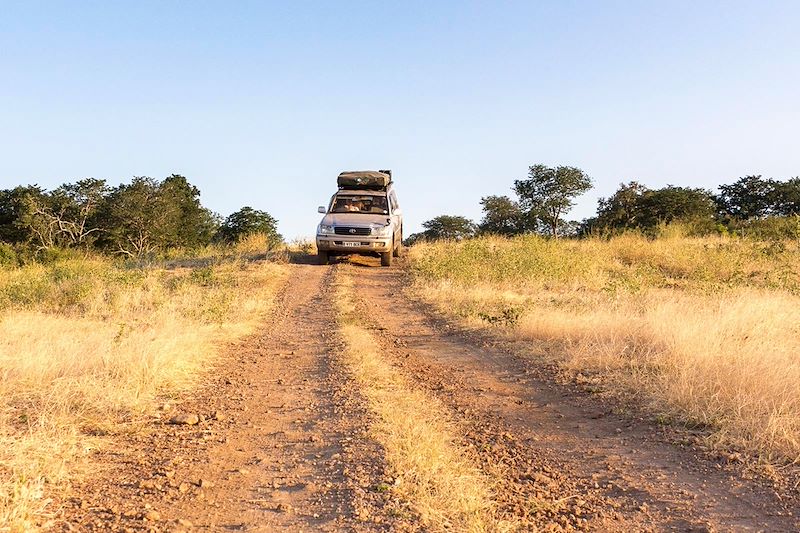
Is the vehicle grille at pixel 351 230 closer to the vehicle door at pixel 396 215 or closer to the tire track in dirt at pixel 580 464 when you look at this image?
the vehicle door at pixel 396 215

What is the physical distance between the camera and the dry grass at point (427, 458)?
306 centimetres

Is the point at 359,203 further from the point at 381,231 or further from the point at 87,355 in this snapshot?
the point at 87,355

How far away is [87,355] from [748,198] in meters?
46.3

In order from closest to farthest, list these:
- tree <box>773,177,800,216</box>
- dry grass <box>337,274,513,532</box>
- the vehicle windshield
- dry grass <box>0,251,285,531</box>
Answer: dry grass <box>337,274,513,532</box> → dry grass <box>0,251,285,531</box> → the vehicle windshield → tree <box>773,177,800,216</box>

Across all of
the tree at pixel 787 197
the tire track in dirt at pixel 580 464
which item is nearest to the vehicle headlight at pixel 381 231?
the tire track in dirt at pixel 580 464

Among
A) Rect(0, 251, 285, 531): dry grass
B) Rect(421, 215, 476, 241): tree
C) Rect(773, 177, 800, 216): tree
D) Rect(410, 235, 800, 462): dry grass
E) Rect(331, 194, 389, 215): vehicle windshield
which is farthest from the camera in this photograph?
Rect(421, 215, 476, 241): tree

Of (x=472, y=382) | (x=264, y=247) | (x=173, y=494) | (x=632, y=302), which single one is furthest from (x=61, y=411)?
(x=264, y=247)

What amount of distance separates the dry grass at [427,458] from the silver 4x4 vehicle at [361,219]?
10394 mm

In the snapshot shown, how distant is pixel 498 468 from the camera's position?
387cm

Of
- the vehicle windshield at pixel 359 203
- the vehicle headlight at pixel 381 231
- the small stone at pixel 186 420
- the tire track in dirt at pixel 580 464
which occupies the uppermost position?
the vehicle windshield at pixel 359 203

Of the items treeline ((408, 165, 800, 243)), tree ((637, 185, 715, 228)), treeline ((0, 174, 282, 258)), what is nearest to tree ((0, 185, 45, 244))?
treeline ((0, 174, 282, 258))

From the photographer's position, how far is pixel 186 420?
15.5ft

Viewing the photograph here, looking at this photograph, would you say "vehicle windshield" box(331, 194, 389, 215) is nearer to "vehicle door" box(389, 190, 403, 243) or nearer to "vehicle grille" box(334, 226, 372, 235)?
"vehicle door" box(389, 190, 403, 243)

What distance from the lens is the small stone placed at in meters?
4.71
